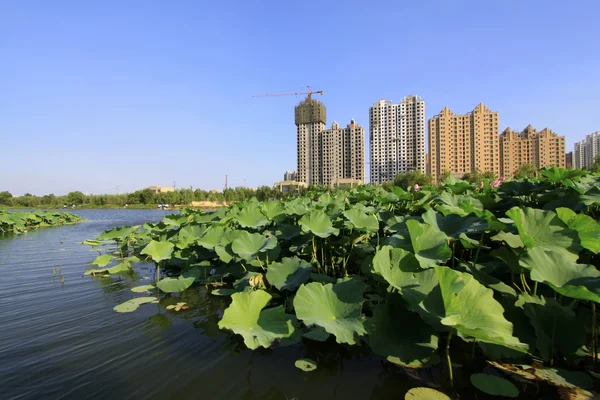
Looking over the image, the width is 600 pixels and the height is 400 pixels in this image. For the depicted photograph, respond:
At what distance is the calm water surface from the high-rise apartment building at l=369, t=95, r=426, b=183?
72.3 meters

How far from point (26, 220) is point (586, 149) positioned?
104 metres

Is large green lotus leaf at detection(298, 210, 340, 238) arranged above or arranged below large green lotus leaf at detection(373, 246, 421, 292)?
above

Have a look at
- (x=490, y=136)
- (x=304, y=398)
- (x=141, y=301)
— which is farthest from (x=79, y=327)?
(x=490, y=136)

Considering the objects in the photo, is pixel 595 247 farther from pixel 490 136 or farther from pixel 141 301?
pixel 490 136

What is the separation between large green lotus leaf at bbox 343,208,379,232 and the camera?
8.32ft

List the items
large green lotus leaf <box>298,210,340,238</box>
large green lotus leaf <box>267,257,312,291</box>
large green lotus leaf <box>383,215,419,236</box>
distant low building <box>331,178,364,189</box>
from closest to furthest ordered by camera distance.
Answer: large green lotus leaf <box>383,215,419,236</box> < large green lotus leaf <box>267,257,312,291</box> < large green lotus leaf <box>298,210,340,238</box> < distant low building <box>331,178,364,189</box>

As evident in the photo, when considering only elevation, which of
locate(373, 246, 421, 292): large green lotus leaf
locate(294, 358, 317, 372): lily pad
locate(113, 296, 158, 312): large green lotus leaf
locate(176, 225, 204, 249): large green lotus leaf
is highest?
locate(373, 246, 421, 292): large green lotus leaf

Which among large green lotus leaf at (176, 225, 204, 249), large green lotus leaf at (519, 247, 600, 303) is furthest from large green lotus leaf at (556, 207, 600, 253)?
large green lotus leaf at (176, 225, 204, 249)

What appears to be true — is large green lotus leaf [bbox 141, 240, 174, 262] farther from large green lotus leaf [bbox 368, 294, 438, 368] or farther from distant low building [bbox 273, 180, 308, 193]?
distant low building [bbox 273, 180, 308, 193]

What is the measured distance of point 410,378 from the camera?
5.46 feet

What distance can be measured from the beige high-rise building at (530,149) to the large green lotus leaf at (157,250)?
7255 centimetres

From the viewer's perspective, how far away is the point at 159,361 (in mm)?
2047

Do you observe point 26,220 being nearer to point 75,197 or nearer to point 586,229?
point 586,229

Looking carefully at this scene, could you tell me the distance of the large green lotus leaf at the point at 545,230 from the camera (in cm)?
161
